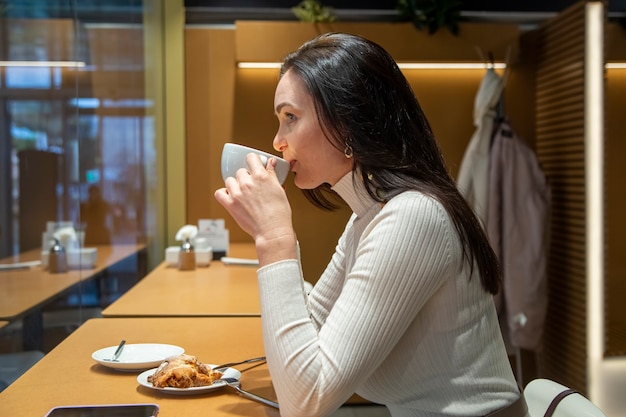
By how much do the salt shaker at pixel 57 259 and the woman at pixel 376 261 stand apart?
1.34 metres

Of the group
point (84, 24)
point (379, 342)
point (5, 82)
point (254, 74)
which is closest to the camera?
point (379, 342)

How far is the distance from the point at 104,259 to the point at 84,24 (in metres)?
1.01

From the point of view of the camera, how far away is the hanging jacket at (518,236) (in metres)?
4.60

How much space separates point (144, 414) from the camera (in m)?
1.31

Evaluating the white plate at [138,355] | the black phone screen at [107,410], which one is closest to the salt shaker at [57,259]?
the white plate at [138,355]

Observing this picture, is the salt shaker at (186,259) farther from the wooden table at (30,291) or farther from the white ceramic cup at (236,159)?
the white ceramic cup at (236,159)

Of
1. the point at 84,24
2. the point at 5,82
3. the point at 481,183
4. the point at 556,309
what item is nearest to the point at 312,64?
the point at 5,82

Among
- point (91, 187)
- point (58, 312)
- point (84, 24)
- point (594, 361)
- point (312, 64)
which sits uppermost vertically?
point (84, 24)

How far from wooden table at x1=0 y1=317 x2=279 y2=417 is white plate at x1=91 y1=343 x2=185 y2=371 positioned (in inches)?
0.9

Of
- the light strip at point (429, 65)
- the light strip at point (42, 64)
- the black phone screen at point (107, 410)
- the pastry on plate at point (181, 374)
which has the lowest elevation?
the black phone screen at point (107, 410)

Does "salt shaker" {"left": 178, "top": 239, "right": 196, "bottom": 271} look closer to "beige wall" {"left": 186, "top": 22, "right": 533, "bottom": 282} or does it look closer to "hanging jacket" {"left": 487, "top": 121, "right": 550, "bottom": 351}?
"beige wall" {"left": 186, "top": 22, "right": 533, "bottom": 282}

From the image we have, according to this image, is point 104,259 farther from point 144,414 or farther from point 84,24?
point 144,414

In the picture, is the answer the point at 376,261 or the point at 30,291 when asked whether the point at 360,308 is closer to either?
the point at 376,261

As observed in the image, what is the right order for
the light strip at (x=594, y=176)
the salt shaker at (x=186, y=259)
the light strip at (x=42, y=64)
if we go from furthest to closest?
the light strip at (x=594, y=176) < the salt shaker at (x=186, y=259) < the light strip at (x=42, y=64)
